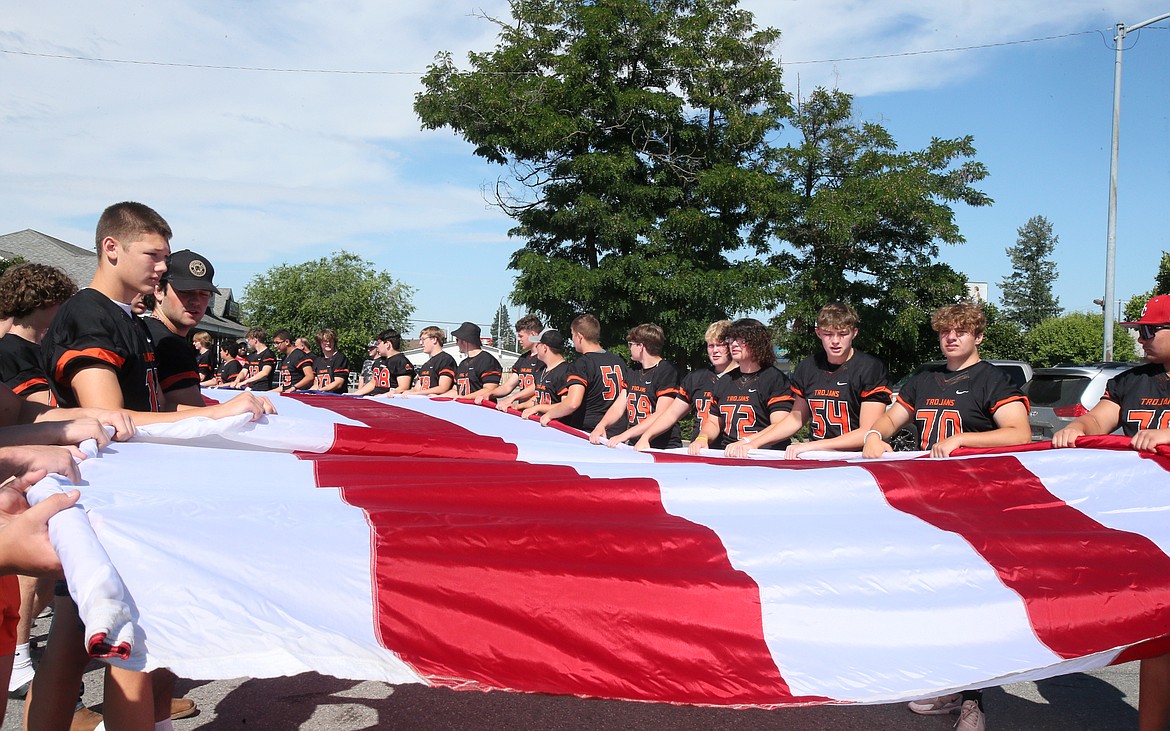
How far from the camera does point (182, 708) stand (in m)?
3.58

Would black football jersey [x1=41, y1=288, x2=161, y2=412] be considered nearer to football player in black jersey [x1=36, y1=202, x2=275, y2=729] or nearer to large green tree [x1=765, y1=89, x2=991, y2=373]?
football player in black jersey [x1=36, y1=202, x2=275, y2=729]

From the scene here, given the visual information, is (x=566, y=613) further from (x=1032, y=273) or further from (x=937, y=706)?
(x=1032, y=273)

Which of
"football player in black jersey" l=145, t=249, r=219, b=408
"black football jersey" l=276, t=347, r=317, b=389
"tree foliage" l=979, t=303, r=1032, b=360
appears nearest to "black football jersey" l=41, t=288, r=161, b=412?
"football player in black jersey" l=145, t=249, r=219, b=408

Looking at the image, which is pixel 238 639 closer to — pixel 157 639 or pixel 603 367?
pixel 157 639

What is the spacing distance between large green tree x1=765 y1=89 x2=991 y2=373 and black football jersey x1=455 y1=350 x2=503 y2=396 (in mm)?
8301

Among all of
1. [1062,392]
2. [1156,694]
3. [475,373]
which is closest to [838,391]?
[1156,694]

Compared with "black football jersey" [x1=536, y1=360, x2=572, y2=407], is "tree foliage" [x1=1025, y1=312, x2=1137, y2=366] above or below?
above

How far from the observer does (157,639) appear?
195 centimetres

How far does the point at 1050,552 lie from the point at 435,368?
324 inches

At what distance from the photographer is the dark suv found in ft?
31.6

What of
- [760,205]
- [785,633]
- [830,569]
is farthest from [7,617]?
[760,205]

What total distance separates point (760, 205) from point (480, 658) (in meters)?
15.2

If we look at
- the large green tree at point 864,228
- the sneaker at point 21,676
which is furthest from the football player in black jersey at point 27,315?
the large green tree at point 864,228

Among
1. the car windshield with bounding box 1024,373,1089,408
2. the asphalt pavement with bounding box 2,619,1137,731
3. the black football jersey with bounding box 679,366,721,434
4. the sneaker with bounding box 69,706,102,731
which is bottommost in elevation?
the asphalt pavement with bounding box 2,619,1137,731
